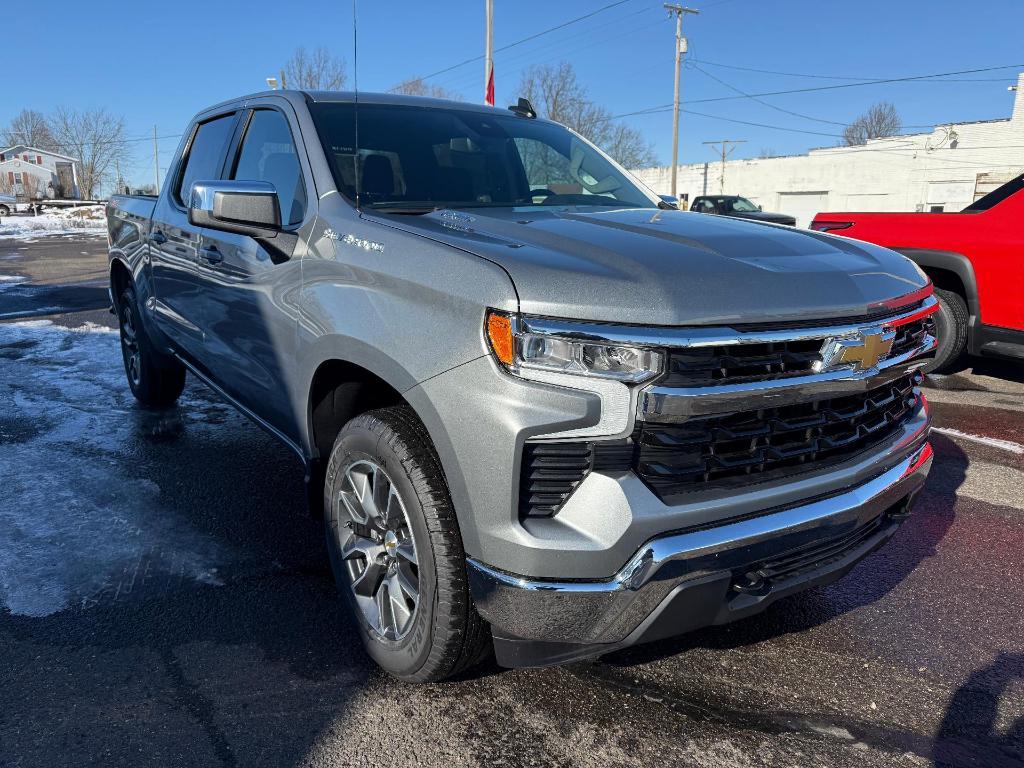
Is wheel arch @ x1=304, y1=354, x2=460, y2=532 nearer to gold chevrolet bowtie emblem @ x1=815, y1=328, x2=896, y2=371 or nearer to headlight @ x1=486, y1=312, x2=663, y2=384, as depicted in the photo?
headlight @ x1=486, y1=312, x2=663, y2=384

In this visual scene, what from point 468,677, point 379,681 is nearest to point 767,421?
point 468,677

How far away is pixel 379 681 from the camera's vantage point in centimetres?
248

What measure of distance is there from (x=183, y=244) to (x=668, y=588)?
316 centimetres

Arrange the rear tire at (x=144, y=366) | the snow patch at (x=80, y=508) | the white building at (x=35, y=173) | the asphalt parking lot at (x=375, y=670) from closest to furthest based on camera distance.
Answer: the asphalt parking lot at (x=375, y=670)
the snow patch at (x=80, y=508)
the rear tire at (x=144, y=366)
the white building at (x=35, y=173)

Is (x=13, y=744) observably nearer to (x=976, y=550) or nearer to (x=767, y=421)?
(x=767, y=421)

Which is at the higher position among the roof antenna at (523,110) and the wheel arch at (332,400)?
the roof antenna at (523,110)

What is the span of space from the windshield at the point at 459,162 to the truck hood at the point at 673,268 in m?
0.41

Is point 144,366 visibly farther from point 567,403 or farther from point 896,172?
point 896,172

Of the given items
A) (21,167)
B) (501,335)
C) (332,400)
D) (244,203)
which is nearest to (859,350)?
(501,335)

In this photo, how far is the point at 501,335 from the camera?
1.91m

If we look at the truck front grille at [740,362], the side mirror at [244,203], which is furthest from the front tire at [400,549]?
the side mirror at [244,203]

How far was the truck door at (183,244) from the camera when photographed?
3.92m

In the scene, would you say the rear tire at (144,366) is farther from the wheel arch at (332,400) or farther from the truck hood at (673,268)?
the truck hood at (673,268)

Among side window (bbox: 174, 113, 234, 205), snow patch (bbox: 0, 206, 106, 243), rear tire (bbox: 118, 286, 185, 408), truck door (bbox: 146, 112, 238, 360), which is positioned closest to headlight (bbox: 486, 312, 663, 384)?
truck door (bbox: 146, 112, 238, 360)
